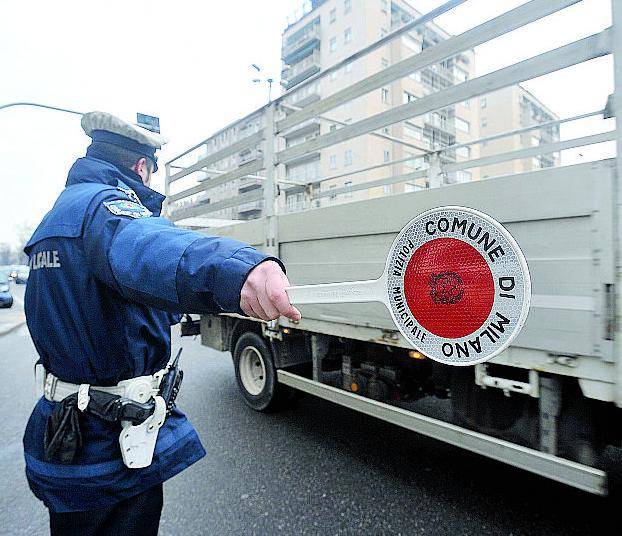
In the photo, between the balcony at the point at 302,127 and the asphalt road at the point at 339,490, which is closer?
the asphalt road at the point at 339,490

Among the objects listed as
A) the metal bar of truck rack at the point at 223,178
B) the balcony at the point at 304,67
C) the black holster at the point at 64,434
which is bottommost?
the black holster at the point at 64,434

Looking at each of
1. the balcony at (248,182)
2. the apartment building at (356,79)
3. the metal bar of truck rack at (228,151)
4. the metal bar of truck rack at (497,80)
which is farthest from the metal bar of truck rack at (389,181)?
the apartment building at (356,79)

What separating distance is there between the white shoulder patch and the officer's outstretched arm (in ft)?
0.07

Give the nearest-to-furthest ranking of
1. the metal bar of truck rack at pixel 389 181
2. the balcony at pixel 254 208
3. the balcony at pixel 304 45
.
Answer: the balcony at pixel 254 208
the metal bar of truck rack at pixel 389 181
the balcony at pixel 304 45

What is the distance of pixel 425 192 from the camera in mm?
2299

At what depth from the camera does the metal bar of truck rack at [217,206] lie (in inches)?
162

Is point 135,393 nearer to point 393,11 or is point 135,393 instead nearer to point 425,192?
point 425,192

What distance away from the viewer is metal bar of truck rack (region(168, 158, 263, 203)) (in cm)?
398

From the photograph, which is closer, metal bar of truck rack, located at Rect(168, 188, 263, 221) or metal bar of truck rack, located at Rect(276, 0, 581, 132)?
metal bar of truck rack, located at Rect(276, 0, 581, 132)

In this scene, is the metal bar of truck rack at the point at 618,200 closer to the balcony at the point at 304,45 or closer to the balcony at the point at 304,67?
the balcony at the point at 304,67

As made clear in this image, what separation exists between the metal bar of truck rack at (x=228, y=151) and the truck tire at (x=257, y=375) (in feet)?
6.17

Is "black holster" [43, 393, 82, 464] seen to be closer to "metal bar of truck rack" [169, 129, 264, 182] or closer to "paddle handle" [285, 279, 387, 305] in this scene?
"paddle handle" [285, 279, 387, 305]

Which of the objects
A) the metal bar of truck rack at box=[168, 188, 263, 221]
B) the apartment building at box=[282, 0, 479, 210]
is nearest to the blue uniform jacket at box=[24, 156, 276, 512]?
the metal bar of truck rack at box=[168, 188, 263, 221]

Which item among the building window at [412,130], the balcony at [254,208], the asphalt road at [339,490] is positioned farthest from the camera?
the building window at [412,130]
